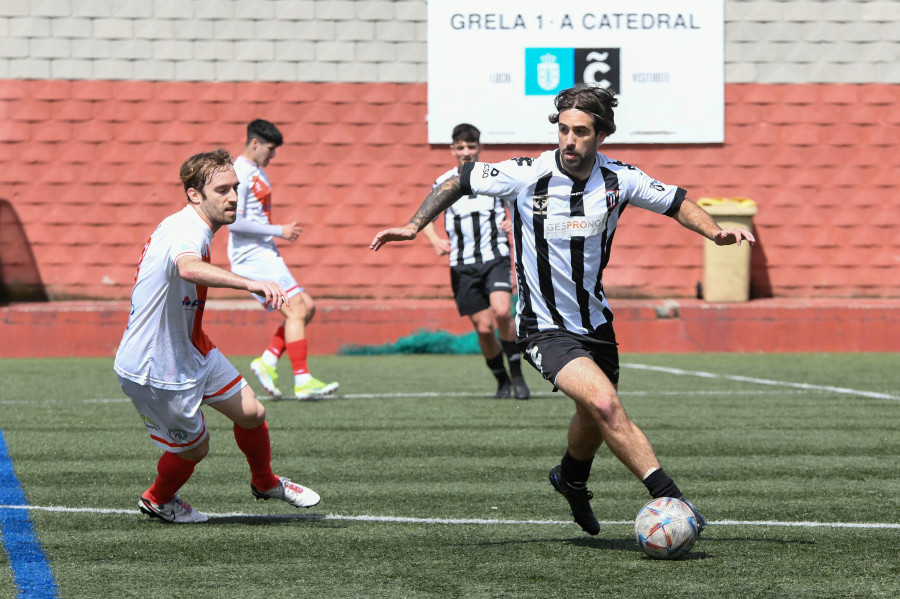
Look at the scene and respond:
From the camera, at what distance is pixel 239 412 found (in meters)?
5.62

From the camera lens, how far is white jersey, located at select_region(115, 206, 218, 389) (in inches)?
209

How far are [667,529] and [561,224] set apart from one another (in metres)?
1.44

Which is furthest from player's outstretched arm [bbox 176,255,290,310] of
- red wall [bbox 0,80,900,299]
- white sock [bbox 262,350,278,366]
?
red wall [bbox 0,80,900,299]

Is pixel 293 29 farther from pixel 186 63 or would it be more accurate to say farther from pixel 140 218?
pixel 140 218

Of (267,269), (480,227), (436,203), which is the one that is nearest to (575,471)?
(436,203)

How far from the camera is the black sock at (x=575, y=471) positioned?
5.47 metres

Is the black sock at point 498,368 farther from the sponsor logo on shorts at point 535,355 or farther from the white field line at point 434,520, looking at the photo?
the sponsor logo on shorts at point 535,355

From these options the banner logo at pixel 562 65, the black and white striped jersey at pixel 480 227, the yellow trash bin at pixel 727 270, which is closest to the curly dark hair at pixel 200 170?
the black and white striped jersey at pixel 480 227

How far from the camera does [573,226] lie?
5.47 meters

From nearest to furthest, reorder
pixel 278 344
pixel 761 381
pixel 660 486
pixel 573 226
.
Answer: pixel 660 486 → pixel 573 226 → pixel 278 344 → pixel 761 381

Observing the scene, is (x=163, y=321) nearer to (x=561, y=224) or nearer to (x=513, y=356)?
(x=561, y=224)

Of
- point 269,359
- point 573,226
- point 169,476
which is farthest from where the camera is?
point 269,359

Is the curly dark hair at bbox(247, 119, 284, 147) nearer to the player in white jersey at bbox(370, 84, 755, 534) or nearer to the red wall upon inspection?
the player in white jersey at bbox(370, 84, 755, 534)

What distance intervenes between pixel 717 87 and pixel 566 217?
12495 millimetres
